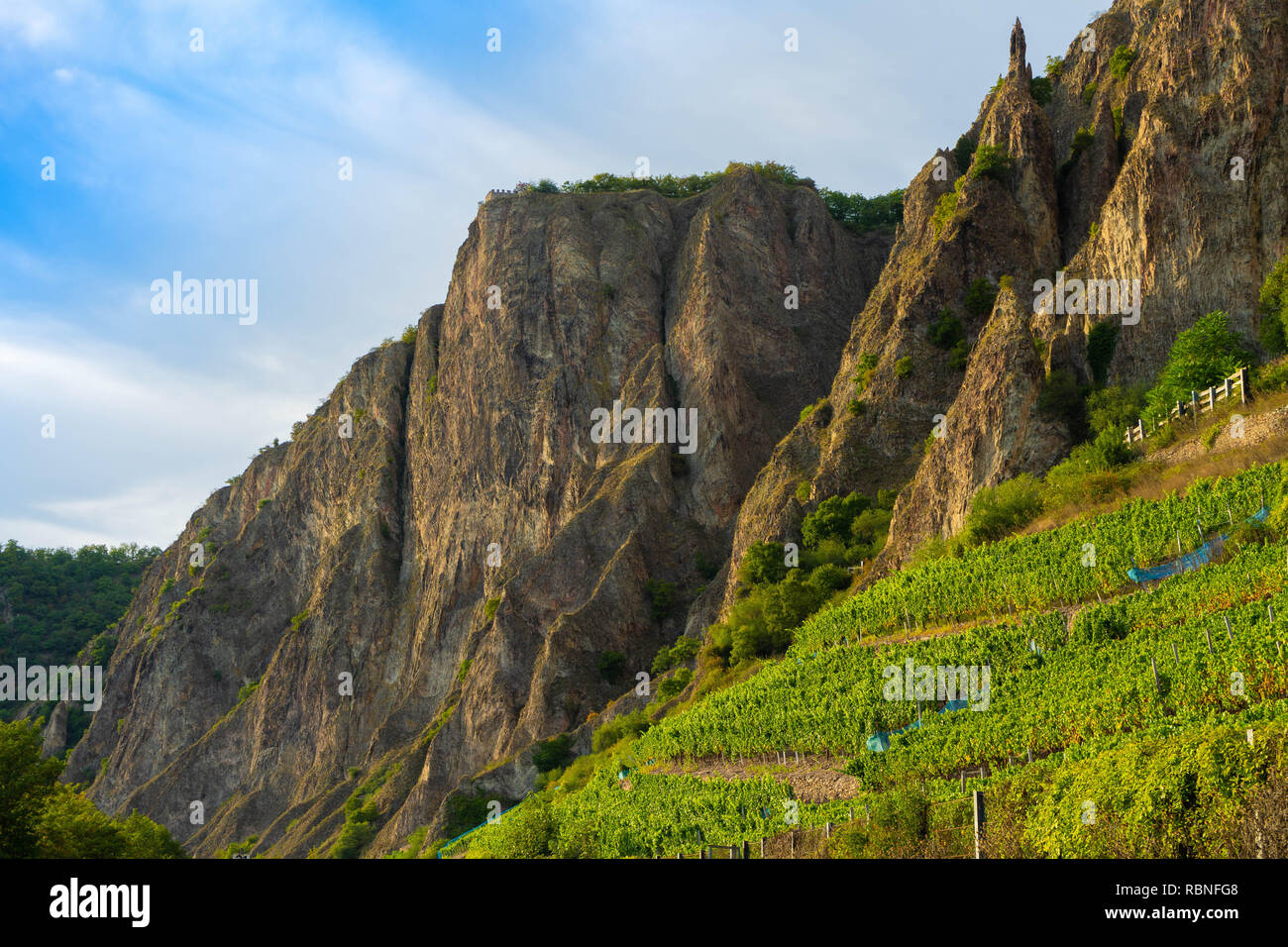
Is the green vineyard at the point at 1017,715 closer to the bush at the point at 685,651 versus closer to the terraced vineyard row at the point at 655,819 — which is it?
the terraced vineyard row at the point at 655,819

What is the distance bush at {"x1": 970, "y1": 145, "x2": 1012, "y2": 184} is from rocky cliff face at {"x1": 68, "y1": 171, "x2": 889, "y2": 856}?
894 inches

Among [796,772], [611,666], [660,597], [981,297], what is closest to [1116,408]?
[981,297]

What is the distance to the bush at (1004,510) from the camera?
1710 inches

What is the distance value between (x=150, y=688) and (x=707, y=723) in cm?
7952

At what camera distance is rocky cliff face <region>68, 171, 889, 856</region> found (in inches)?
2803

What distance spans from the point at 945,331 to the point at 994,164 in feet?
29.6

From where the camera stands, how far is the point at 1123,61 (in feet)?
193

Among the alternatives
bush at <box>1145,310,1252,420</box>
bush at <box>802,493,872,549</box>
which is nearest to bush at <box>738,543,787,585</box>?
bush at <box>802,493,872,549</box>

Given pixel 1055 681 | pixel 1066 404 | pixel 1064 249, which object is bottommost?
pixel 1055 681

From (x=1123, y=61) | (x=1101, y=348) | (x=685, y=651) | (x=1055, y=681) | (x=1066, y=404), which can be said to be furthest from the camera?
(x=685, y=651)

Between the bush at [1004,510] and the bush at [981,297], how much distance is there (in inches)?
673

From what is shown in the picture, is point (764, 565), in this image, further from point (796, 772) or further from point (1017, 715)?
point (1017, 715)
